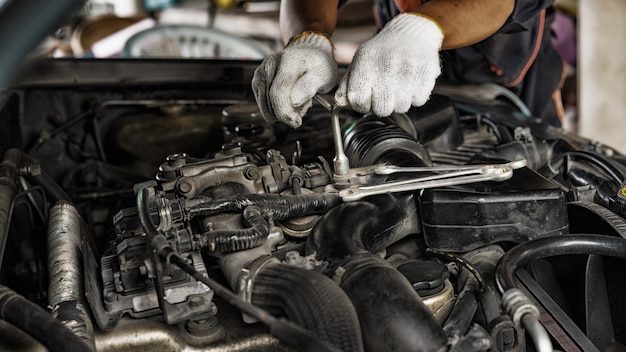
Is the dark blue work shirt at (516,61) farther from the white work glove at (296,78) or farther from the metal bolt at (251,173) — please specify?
the metal bolt at (251,173)

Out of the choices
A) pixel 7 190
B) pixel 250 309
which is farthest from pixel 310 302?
pixel 7 190

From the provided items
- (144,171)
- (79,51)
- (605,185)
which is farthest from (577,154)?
(79,51)

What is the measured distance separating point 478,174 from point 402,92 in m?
0.20

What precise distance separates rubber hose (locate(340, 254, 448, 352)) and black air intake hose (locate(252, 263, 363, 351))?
3 cm

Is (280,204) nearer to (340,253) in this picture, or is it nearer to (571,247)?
(340,253)

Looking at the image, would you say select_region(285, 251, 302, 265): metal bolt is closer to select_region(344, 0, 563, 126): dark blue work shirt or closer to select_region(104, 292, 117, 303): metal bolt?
select_region(104, 292, 117, 303): metal bolt

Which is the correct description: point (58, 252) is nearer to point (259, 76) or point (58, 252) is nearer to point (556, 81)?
point (259, 76)

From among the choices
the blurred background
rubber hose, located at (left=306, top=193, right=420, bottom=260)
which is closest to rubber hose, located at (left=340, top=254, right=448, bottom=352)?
rubber hose, located at (left=306, top=193, right=420, bottom=260)

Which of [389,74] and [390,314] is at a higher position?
[389,74]

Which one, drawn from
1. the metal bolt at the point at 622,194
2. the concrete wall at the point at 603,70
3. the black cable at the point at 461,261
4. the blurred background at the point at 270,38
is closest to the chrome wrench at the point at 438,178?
the black cable at the point at 461,261

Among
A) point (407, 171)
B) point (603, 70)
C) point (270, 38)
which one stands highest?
point (270, 38)

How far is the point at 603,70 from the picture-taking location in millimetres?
4223

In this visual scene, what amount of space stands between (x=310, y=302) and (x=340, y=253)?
0.16 m

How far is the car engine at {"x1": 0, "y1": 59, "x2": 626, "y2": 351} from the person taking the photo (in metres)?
0.92
